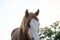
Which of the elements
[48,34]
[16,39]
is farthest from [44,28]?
[16,39]

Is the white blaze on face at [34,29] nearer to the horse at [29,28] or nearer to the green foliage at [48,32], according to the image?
the horse at [29,28]

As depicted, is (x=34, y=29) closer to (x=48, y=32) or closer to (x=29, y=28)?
(x=29, y=28)

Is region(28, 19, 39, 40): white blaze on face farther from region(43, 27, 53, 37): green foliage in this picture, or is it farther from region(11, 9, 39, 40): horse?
region(43, 27, 53, 37): green foliage

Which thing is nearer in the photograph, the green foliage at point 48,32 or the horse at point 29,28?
the horse at point 29,28

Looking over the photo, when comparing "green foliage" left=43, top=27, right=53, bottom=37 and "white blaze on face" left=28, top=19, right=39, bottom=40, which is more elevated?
"white blaze on face" left=28, top=19, right=39, bottom=40

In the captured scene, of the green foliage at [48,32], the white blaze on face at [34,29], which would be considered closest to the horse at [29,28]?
the white blaze on face at [34,29]

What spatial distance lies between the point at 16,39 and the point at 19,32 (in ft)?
0.62

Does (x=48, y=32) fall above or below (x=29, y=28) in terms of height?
below

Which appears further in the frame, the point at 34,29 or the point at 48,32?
the point at 48,32

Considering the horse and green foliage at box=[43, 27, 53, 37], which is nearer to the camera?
the horse

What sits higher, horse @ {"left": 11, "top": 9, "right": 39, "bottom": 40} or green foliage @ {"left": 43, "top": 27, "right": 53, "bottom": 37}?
horse @ {"left": 11, "top": 9, "right": 39, "bottom": 40}

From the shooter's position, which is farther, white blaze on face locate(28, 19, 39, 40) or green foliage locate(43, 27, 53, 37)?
green foliage locate(43, 27, 53, 37)

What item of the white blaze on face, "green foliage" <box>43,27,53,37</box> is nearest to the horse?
the white blaze on face

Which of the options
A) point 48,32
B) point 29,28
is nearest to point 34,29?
point 29,28
